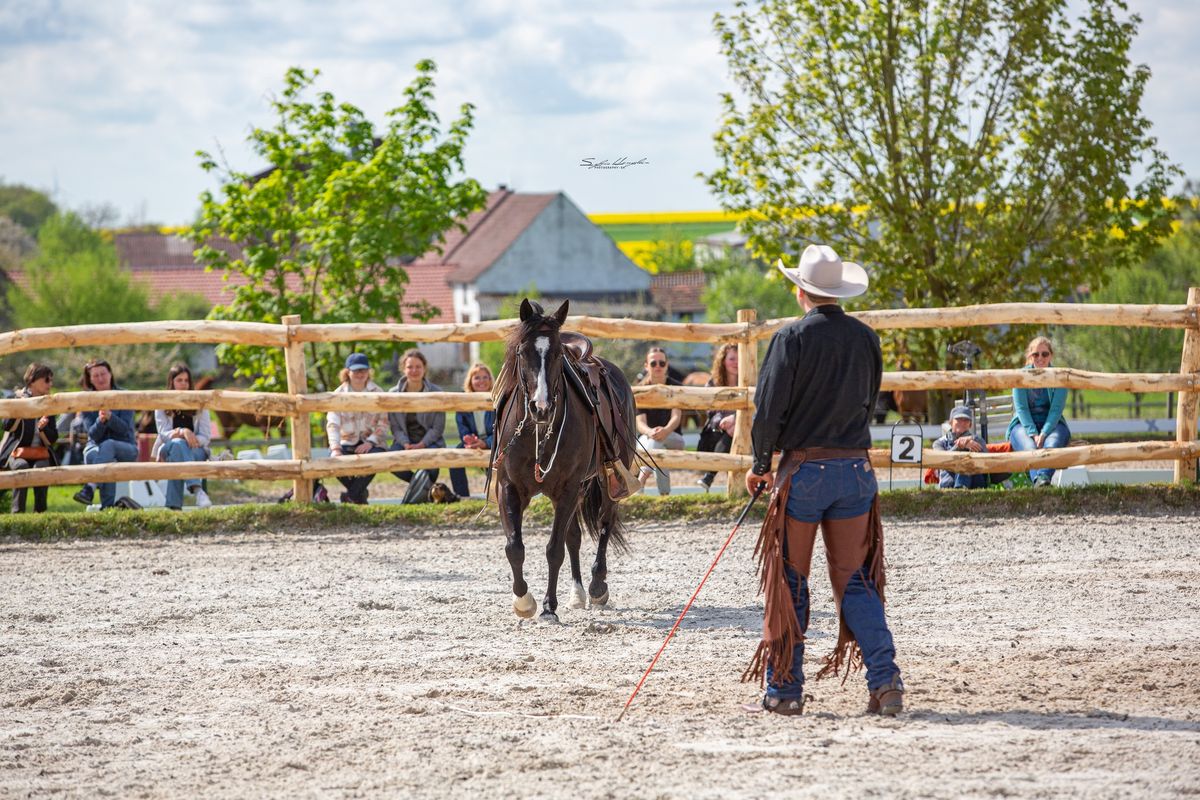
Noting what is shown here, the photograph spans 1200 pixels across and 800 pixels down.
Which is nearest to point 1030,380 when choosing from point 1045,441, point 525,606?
point 1045,441

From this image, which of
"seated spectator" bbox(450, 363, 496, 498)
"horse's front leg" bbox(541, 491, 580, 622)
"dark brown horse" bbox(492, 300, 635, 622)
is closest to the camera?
"dark brown horse" bbox(492, 300, 635, 622)

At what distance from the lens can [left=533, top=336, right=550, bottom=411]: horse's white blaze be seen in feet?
23.0

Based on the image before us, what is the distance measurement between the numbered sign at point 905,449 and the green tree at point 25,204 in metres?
80.0

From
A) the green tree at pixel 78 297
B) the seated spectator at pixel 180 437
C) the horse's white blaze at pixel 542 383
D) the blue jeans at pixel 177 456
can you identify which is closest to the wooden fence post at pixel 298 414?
the seated spectator at pixel 180 437

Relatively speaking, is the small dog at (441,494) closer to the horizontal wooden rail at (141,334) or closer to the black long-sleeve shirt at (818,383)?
the horizontal wooden rail at (141,334)

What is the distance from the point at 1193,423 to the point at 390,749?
28.4 feet

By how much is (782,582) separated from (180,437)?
8.04m

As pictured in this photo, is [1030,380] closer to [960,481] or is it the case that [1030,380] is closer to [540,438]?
[960,481]

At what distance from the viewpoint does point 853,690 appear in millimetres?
5555

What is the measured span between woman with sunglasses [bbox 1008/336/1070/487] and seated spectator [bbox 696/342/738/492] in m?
2.51

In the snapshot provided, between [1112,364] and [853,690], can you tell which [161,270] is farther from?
[853,690]

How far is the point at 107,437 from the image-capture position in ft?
38.4

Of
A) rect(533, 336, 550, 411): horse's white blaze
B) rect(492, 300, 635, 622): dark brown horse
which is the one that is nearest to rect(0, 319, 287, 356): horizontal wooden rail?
rect(492, 300, 635, 622): dark brown horse

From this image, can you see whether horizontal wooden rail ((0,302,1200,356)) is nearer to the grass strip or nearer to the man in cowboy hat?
the grass strip
